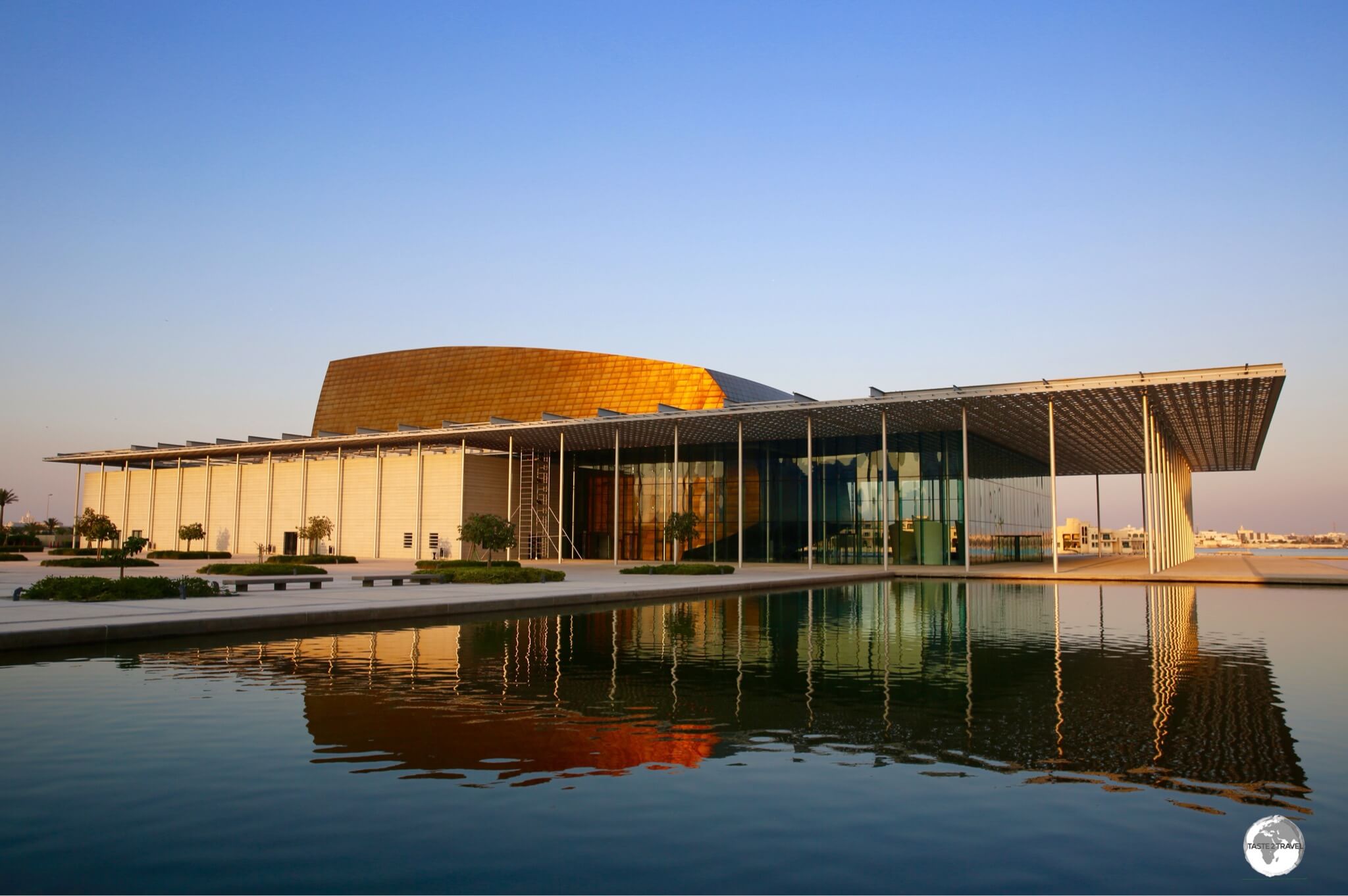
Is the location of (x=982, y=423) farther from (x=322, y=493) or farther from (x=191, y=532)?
(x=191, y=532)

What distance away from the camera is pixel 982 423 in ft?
152

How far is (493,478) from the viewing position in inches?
2196

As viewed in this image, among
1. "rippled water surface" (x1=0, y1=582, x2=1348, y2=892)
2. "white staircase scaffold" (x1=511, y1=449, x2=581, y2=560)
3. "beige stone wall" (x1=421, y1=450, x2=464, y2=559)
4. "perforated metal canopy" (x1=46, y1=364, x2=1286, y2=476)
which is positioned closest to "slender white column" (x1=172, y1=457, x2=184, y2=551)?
"perforated metal canopy" (x1=46, y1=364, x2=1286, y2=476)

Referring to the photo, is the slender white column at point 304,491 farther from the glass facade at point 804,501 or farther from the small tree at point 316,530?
the glass facade at point 804,501

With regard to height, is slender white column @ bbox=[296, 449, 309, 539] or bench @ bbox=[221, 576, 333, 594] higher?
slender white column @ bbox=[296, 449, 309, 539]

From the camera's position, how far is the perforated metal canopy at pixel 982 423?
36.1m

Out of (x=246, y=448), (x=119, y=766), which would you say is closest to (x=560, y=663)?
(x=119, y=766)

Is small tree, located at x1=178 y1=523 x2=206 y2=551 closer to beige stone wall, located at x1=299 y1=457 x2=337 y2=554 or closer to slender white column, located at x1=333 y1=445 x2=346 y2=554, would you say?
beige stone wall, located at x1=299 y1=457 x2=337 y2=554

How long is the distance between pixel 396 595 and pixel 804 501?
105 feet

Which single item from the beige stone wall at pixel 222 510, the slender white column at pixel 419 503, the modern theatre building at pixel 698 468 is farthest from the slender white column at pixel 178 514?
the slender white column at pixel 419 503

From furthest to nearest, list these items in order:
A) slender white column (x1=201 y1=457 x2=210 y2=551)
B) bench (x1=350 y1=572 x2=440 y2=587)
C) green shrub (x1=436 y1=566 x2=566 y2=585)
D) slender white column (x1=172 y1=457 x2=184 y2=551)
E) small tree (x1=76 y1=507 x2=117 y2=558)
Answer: slender white column (x1=172 y1=457 x2=184 y2=551) < slender white column (x1=201 y1=457 x2=210 y2=551) < small tree (x1=76 y1=507 x2=117 y2=558) < green shrub (x1=436 y1=566 x2=566 y2=585) < bench (x1=350 y1=572 x2=440 y2=587)

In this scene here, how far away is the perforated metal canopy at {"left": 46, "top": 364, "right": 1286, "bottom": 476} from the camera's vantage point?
118 feet

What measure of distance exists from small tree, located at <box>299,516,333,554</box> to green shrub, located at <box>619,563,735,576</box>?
860 inches

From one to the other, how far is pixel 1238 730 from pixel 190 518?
66.9m
